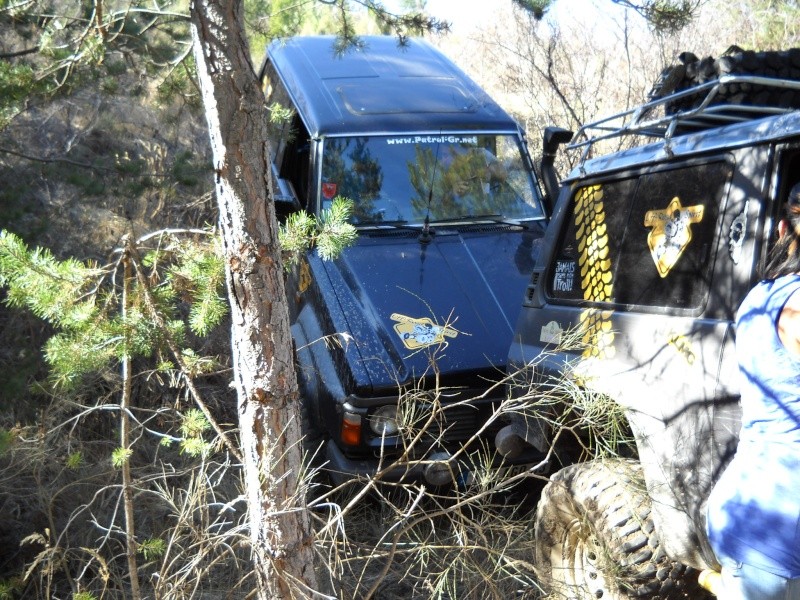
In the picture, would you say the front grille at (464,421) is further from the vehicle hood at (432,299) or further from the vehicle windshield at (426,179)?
the vehicle windshield at (426,179)

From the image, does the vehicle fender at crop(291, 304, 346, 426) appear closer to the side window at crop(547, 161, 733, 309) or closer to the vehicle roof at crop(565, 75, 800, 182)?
the side window at crop(547, 161, 733, 309)

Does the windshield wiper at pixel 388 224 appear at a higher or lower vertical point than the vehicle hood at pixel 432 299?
higher

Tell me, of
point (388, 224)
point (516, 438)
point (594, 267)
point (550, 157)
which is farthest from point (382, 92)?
point (516, 438)

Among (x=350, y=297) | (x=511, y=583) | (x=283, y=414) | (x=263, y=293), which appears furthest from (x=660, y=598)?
(x=350, y=297)

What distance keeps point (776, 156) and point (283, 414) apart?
1.66 meters

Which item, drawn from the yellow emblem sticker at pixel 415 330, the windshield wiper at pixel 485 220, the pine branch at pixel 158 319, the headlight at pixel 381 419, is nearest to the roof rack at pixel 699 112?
the yellow emblem sticker at pixel 415 330

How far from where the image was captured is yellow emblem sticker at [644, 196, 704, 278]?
2730mm

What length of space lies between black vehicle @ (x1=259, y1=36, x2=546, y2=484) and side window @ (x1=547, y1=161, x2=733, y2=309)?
653 millimetres

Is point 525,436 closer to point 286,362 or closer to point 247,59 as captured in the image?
point 286,362

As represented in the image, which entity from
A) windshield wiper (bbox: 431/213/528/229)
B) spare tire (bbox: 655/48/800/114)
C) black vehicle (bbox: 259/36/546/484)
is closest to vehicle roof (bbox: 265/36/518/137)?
black vehicle (bbox: 259/36/546/484)

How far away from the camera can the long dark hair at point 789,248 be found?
6.77ft

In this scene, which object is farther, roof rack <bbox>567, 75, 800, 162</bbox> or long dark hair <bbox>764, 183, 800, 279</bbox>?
roof rack <bbox>567, 75, 800, 162</bbox>

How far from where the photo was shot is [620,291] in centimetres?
303

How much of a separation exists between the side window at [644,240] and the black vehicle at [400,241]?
653 mm
